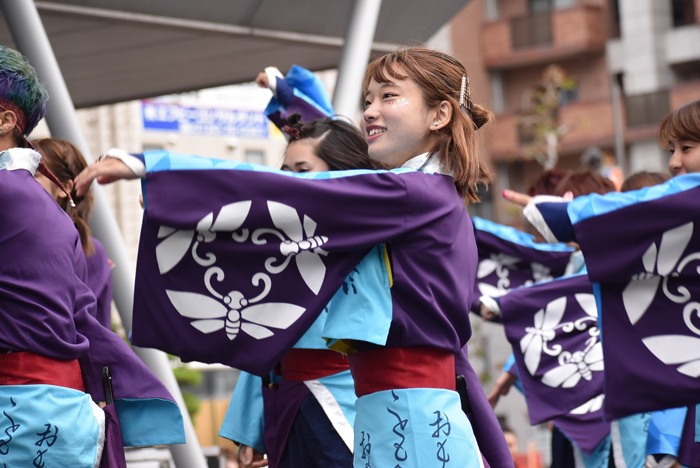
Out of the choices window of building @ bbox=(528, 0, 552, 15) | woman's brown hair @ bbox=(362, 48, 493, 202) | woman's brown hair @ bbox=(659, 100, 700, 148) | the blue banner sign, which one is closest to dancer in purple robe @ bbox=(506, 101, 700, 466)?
woman's brown hair @ bbox=(659, 100, 700, 148)

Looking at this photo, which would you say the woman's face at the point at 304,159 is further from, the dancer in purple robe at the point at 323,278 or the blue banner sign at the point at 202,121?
the blue banner sign at the point at 202,121

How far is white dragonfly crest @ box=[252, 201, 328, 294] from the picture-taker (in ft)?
7.19

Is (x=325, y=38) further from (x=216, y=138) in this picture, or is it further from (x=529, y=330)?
(x=216, y=138)

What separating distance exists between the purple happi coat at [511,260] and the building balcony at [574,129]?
16094 mm

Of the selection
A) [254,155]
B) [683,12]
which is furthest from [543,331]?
[254,155]

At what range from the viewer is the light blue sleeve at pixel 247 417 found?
10.3 feet

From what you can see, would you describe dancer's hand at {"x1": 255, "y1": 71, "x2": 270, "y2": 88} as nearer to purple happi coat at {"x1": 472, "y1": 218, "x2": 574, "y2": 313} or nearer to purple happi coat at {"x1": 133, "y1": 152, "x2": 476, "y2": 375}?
purple happi coat at {"x1": 472, "y1": 218, "x2": 574, "y2": 313}

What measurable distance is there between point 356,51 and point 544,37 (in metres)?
18.6

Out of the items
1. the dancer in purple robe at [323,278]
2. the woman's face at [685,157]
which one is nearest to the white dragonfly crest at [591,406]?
the woman's face at [685,157]

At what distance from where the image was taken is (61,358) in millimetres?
2385

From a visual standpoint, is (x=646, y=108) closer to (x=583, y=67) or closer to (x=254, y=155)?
(x=583, y=67)

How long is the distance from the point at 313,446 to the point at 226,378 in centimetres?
2073

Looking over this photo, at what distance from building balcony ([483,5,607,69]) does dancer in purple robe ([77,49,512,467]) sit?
2036 cm

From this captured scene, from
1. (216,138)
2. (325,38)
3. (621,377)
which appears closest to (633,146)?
(216,138)
